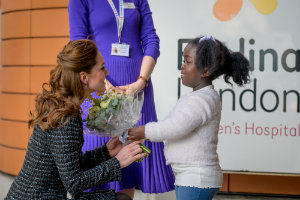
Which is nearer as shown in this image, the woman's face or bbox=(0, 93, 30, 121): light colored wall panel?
the woman's face

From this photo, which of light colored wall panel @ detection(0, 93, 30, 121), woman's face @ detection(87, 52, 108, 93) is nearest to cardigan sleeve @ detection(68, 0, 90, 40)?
woman's face @ detection(87, 52, 108, 93)

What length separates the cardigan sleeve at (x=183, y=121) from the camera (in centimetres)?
183

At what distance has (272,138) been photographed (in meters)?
3.47

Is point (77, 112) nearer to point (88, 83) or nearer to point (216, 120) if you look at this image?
point (88, 83)

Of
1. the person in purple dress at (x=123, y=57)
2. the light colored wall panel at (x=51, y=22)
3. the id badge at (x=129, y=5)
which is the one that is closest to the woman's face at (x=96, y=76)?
the person in purple dress at (x=123, y=57)

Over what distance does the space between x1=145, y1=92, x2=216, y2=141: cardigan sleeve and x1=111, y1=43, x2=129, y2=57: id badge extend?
20.6 inches

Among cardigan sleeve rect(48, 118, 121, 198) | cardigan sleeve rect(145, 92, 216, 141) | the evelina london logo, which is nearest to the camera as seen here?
cardigan sleeve rect(48, 118, 121, 198)

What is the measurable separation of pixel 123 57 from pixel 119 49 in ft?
0.16

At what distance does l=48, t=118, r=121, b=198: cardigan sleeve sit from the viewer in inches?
62.1

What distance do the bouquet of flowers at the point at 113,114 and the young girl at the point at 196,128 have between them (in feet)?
0.25

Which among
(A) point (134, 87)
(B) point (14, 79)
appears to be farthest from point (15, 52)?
(A) point (134, 87)

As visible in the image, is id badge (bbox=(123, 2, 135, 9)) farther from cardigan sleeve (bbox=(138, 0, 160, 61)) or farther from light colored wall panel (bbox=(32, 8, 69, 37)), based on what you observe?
light colored wall panel (bbox=(32, 8, 69, 37))

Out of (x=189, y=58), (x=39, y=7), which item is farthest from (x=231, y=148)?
(x=39, y=7)

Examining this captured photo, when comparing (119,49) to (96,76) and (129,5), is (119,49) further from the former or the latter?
(96,76)
